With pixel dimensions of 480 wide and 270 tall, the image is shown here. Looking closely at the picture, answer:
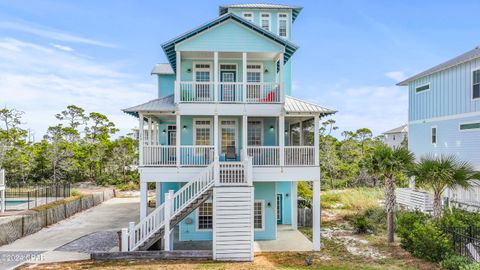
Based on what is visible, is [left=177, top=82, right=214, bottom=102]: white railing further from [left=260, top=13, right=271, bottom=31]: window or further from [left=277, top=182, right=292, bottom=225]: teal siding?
[left=277, top=182, right=292, bottom=225]: teal siding

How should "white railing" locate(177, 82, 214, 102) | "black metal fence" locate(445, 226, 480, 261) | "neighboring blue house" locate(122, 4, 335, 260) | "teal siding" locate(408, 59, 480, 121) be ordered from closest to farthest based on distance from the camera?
"black metal fence" locate(445, 226, 480, 261), "neighboring blue house" locate(122, 4, 335, 260), "white railing" locate(177, 82, 214, 102), "teal siding" locate(408, 59, 480, 121)

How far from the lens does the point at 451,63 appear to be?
61.0 ft

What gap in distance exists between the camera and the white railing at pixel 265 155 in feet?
47.0

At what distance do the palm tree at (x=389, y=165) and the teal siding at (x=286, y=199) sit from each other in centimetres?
531

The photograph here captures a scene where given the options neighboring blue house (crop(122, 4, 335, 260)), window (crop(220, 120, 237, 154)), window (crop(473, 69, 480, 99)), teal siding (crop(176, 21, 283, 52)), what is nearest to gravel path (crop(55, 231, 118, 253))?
neighboring blue house (crop(122, 4, 335, 260))

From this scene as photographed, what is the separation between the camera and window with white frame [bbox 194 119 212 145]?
1597 centimetres

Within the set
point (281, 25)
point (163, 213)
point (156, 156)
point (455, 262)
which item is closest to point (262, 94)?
point (156, 156)

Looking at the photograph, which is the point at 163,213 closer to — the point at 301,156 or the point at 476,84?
the point at 301,156

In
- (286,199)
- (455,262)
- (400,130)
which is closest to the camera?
(455,262)

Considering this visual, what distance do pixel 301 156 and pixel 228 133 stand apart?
3.91 meters

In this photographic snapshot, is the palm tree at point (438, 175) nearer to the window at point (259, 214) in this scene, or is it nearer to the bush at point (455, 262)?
the bush at point (455, 262)

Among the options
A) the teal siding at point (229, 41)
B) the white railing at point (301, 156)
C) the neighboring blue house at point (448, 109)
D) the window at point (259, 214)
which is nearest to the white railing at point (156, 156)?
the teal siding at point (229, 41)

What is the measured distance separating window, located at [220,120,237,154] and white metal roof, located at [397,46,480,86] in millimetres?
12981

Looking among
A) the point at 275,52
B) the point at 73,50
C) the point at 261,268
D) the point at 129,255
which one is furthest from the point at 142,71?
the point at 261,268
